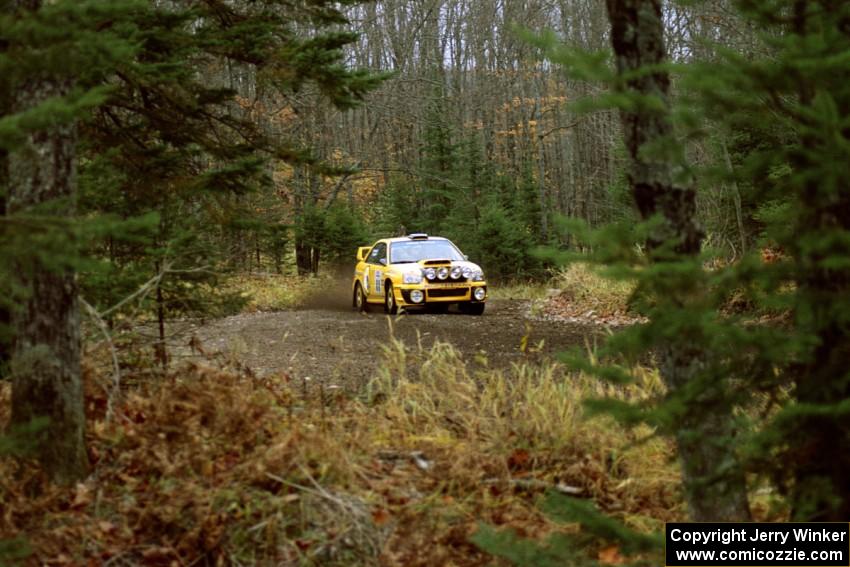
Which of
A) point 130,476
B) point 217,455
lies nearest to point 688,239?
point 217,455

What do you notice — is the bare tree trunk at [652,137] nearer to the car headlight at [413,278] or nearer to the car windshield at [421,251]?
the car headlight at [413,278]

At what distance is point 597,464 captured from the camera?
18.2 ft

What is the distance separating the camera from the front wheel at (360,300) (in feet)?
61.6

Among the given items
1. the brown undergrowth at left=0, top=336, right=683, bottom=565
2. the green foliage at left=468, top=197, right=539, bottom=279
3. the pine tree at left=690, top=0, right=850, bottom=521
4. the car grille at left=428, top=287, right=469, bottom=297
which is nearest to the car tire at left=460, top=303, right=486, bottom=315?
the car grille at left=428, top=287, right=469, bottom=297

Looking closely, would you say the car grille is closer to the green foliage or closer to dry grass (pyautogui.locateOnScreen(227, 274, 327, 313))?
dry grass (pyautogui.locateOnScreen(227, 274, 327, 313))

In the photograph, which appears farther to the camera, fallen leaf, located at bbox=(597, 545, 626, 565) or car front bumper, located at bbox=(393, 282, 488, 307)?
car front bumper, located at bbox=(393, 282, 488, 307)

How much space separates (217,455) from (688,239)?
306 cm

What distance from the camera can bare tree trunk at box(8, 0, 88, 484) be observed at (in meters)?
4.59

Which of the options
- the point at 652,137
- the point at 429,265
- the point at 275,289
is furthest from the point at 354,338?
the point at 275,289

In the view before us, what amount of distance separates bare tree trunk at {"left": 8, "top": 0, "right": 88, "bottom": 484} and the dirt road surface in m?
2.07

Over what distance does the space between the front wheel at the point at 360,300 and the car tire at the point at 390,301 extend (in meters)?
1.34

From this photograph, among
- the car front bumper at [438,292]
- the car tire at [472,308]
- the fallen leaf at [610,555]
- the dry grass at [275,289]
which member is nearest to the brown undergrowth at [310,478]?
the fallen leaf at [610,555]

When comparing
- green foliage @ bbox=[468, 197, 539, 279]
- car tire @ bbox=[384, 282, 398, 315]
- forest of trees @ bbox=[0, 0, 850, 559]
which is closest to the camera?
forest of trees @ bbox=[0, 0, 850, 559]

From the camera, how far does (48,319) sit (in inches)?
183
